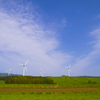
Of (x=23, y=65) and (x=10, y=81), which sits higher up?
(x=23, y=65)

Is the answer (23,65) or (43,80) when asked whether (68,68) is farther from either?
(23,65)

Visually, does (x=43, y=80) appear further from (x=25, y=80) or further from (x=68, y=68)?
(x=68, y=68)

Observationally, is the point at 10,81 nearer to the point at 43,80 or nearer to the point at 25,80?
the point at 25,80

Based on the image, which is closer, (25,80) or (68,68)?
(25,80)

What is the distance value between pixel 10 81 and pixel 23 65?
11.8 metres

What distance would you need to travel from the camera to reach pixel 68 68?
322 feet

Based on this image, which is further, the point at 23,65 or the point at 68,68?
the point at 68,68

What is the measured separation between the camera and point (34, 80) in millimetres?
74062

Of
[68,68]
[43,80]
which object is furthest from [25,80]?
[68,68]

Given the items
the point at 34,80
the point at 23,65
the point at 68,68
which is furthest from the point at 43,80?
the point at 68,68

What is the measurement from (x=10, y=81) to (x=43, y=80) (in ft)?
63.9

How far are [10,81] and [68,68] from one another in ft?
153

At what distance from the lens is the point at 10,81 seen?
71312 mm

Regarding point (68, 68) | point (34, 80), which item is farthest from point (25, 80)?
point (68, 68)
